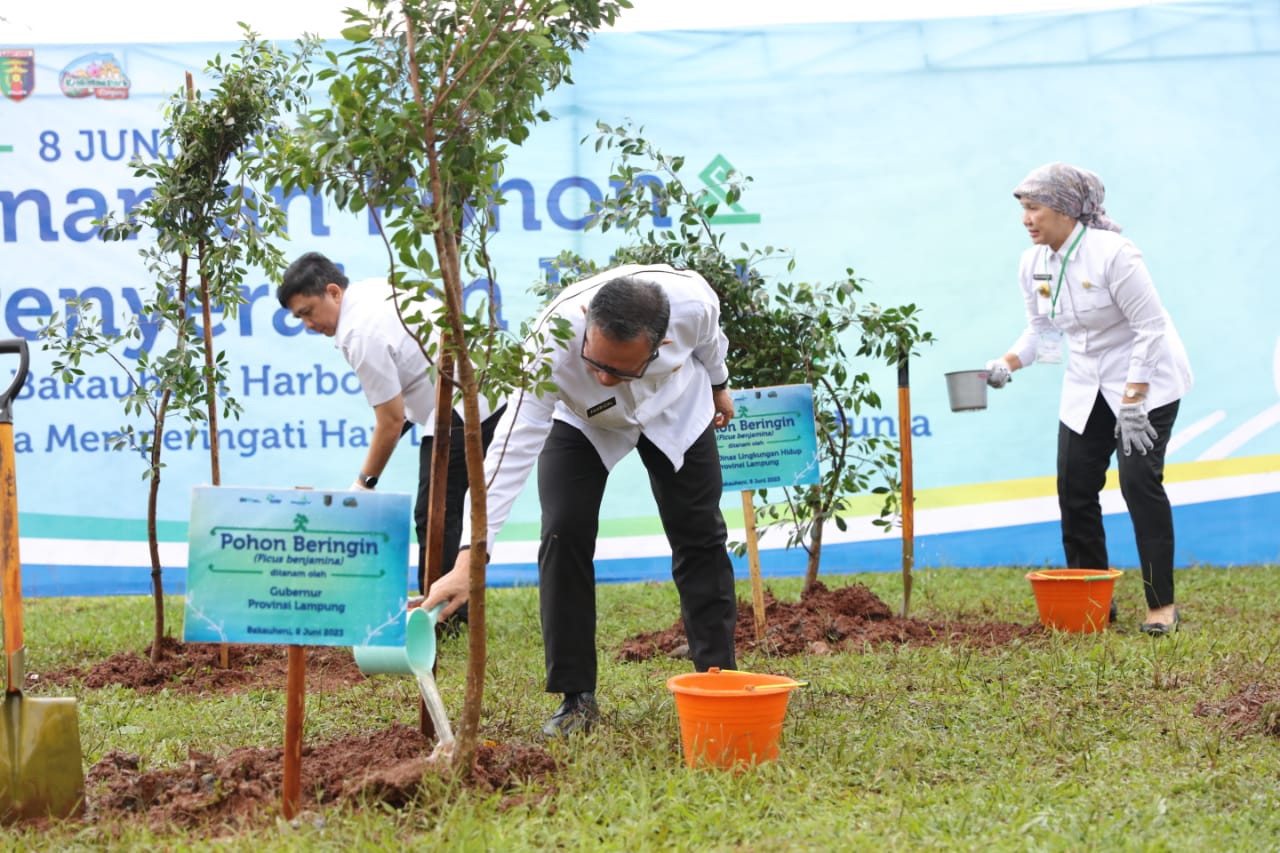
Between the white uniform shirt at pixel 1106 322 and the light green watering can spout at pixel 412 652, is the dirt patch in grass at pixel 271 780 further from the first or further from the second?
the white uniform shirt at pixel 1106 322

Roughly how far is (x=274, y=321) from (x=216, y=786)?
4049 millimetres

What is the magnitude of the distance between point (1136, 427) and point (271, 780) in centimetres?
330

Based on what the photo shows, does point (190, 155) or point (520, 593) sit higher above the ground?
point (190, 155)

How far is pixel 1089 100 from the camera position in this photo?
6.49 m

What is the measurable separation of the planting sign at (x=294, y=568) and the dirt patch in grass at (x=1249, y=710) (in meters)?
2.12

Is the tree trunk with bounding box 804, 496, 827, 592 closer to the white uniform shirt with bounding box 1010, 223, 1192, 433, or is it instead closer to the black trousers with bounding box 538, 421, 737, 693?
the white uniform shirt with bounding box 1010, 223, 1192, 433

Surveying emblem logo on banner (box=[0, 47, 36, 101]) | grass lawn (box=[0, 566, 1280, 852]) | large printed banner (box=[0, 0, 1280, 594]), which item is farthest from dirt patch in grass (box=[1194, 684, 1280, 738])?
emblem logo on banner (box=[0, 47, 36, 101])

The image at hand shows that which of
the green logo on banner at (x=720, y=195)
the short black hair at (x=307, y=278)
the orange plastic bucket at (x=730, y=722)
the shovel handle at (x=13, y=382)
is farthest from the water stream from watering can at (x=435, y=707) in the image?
the green logo on banner at (x=720, y=195)

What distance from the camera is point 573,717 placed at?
3.21 m

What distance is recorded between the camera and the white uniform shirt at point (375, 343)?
463 centimetres

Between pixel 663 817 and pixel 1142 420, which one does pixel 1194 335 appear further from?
pixel 663 817

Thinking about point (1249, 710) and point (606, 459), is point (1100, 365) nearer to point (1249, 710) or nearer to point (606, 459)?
point (1249, 710)

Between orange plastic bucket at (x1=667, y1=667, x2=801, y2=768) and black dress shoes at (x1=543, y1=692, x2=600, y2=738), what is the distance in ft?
1.26

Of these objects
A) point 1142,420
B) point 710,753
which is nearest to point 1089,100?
point 1142,420
